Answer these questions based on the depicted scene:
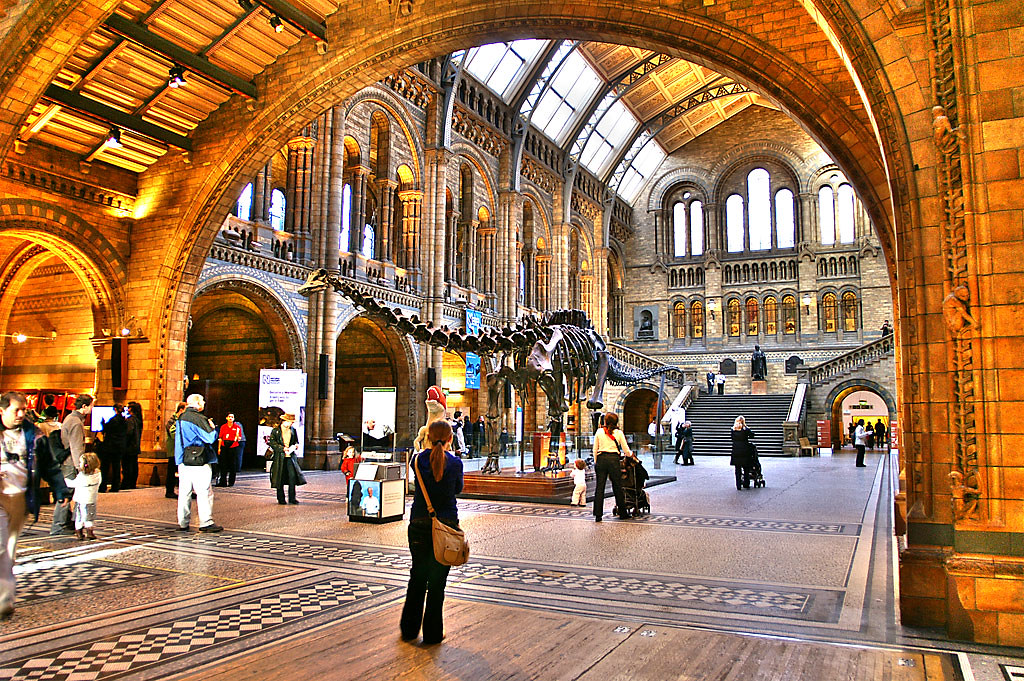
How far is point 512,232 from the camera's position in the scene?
26.9m

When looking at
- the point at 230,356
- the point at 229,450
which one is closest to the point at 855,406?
the point at 230,356

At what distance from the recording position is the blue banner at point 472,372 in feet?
75.3

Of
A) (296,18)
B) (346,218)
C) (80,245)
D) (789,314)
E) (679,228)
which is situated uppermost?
(679,228)

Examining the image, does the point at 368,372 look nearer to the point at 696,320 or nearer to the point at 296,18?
the point at 296,18

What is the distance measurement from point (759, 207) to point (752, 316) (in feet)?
19.4

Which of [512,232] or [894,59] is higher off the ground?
[512,232]

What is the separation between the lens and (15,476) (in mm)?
4602

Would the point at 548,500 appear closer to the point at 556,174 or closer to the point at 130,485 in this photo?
the point at 130,485

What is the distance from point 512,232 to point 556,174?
5422 mm

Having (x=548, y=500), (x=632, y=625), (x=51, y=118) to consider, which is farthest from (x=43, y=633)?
(x=51, y=118)

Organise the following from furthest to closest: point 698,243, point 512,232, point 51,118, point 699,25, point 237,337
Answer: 1. point 698,243
2. point 512,232
3. point 237,337
4. point 51,118
5. point 699,25

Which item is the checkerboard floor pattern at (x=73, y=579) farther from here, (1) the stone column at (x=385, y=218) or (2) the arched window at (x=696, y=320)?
(2) the arched window at (x=696, y=320)

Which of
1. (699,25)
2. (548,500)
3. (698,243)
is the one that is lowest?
(548,500)

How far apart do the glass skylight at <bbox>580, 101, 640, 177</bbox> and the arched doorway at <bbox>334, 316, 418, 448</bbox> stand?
51.1 ft
